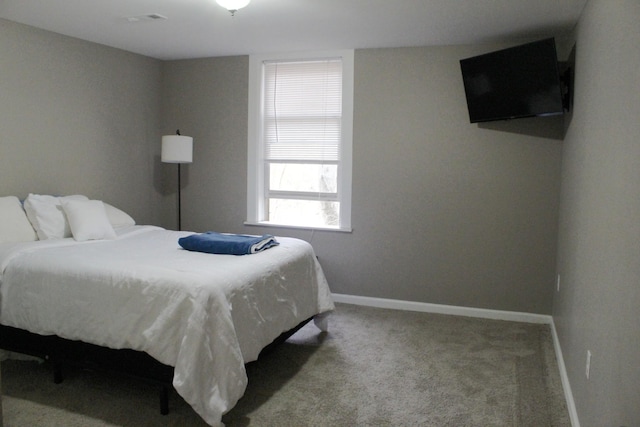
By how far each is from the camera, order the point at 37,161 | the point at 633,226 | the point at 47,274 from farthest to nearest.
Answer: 1. the point at 37,161
2. the point at 47,274
3. the point at 633,226

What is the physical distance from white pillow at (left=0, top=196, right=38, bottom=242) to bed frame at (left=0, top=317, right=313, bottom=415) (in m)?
0.64

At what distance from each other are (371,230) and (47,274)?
9.00 feet

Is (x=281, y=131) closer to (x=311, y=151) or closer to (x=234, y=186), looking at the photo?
(x=311, y=151)

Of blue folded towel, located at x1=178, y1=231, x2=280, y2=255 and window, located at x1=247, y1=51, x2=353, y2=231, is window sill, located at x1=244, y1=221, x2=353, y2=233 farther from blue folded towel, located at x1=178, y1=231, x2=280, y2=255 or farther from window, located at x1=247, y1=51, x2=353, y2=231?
blue folded towel, located at x1=178, y1=231, x2=280, y2=255

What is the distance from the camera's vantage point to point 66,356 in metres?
2.96

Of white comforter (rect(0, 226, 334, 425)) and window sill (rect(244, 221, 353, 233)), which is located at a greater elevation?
window sill (rect(244, 221, 353, 233))

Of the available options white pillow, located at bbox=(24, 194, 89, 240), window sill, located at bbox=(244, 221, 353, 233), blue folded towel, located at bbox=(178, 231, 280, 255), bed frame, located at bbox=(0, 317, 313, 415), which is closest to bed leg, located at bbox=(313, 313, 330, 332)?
bed frame, located at bbox=(0, 317, 313, 415)

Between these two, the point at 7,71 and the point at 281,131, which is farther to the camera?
the point at 281,131

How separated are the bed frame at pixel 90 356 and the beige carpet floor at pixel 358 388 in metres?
0.14

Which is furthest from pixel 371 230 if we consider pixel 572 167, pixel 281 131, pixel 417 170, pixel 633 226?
pixel 633 226

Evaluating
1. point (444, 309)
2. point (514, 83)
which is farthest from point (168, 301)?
point (514, 83)

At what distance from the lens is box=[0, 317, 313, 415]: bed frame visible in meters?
2.69

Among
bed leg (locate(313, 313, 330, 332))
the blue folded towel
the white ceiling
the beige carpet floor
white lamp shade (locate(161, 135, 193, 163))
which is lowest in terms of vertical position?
the beige carpet floor

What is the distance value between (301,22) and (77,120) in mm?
2188
